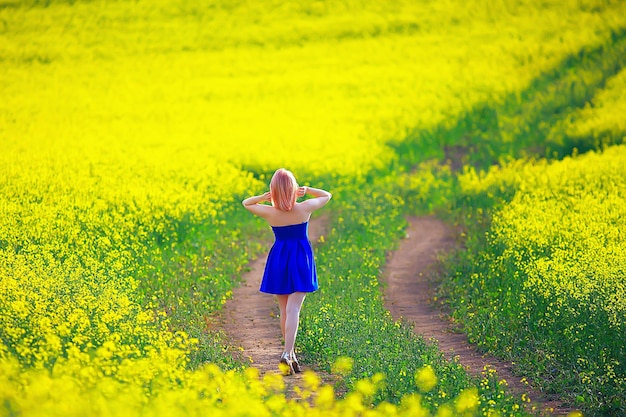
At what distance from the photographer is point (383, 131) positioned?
2795cm

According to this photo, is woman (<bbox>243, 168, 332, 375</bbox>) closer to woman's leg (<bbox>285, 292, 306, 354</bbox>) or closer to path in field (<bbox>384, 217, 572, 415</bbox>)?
woman's leg (<bbox>285, 292, 306, 354</bbox>)

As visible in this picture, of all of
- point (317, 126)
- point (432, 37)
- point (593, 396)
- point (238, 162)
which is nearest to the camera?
point (593, 396)

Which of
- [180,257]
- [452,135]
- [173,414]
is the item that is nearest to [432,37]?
[452,135]

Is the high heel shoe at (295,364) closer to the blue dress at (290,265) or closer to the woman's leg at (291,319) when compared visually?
the woman's leg at (291,319)

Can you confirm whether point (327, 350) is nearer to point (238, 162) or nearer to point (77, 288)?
point (77, 288)

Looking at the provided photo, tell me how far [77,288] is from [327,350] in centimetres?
242

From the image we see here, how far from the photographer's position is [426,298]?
41.7 ft

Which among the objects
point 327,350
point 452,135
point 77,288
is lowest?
point 452,135

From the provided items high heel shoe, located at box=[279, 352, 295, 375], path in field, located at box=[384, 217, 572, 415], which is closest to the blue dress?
high heel shoe, located at box=[279, 352, 295, 375]

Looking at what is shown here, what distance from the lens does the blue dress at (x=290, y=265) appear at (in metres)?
8.79

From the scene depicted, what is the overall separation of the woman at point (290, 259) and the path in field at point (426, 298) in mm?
1577

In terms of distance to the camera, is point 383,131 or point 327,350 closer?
point 327,350

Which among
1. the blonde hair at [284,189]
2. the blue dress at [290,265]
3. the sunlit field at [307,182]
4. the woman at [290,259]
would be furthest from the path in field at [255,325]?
the blonde hair at [284,189]

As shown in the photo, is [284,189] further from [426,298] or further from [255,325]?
[426,298]
